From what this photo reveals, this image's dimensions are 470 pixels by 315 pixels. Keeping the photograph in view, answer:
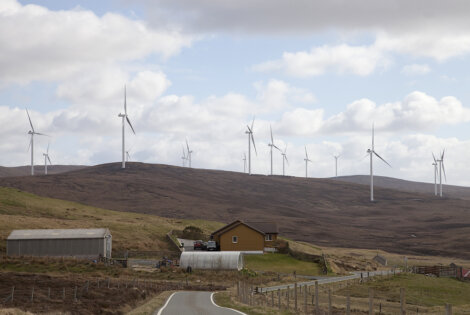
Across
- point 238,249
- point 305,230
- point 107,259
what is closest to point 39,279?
point 107,259

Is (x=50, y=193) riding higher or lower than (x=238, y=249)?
higher

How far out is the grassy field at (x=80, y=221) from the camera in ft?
291

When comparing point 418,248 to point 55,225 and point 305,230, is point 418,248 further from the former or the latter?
point 55,225

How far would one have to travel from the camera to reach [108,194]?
7407 inches

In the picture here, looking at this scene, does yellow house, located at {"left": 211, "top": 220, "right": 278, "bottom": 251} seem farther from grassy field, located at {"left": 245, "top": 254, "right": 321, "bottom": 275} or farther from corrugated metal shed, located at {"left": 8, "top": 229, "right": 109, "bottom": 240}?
corrugated metal shed, located at {"left": 8, "top": 229, "right": 109, "bottom": 240}

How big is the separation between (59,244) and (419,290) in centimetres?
4219

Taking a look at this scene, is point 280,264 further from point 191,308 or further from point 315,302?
point 191,308

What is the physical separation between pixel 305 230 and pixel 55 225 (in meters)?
78.1

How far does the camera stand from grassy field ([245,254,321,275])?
75.3m

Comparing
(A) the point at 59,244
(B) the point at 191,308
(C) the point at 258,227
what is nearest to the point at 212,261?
(A) the point at 59,244

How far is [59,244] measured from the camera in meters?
76.2

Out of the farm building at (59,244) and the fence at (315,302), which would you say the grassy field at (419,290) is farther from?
the farm building at (59,244)

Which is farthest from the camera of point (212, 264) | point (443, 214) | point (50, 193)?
point (443, 214)

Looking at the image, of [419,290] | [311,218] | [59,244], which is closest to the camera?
[419,290]
